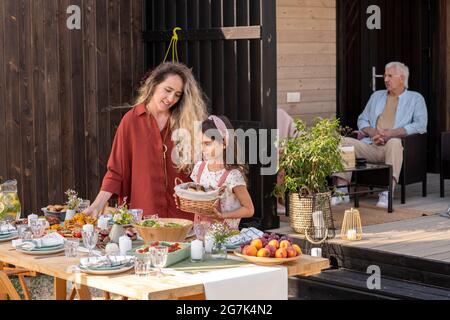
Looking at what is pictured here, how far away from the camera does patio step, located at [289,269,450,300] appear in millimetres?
5867

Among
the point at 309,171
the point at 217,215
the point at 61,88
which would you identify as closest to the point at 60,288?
the point at 217,215

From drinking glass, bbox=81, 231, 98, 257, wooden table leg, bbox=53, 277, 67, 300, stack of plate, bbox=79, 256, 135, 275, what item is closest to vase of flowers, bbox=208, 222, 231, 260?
stack of plate, bbox=79, 256, 135, 275

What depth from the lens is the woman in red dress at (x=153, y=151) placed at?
553 centimetres

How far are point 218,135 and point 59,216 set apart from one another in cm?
102

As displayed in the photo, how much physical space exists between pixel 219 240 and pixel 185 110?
51.3 inches

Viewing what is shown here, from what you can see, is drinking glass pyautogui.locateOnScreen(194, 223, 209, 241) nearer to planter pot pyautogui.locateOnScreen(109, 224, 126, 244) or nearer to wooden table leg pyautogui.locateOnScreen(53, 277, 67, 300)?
planter pot pyautogui.locateOnScreen(109, 224, 126, 244)

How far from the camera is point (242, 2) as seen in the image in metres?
7.34

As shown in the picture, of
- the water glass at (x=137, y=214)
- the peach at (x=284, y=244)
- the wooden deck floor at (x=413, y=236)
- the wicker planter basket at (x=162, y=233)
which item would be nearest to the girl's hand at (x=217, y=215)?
the water glass at (x=137, y=214)

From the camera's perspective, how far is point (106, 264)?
13.4 feet

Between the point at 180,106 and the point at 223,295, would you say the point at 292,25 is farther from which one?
the point at 223,295

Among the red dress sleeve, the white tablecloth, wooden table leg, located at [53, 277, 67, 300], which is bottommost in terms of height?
wooden table leg, located at [53, 277, 67, 300]

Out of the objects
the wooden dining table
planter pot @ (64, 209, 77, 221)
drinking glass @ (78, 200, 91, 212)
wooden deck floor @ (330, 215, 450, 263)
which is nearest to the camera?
Result: the wooden dining table

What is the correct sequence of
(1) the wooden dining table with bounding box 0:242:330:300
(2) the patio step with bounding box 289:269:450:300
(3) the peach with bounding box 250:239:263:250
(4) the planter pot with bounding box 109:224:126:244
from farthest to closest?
(2) the patio step with bounding box 289:269:450:300
(4) the planter pot with bounding box 109:224:126:244
(3) the peach with bounding box 250:239:263:250
(1) the wooden dining table with bounding box 0:242:330:300

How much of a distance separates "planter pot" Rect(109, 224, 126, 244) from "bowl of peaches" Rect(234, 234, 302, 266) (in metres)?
0.68
